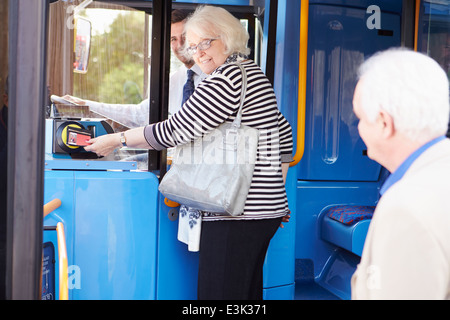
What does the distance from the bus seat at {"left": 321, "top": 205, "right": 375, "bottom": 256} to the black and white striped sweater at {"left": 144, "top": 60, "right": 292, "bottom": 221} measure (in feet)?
3.84

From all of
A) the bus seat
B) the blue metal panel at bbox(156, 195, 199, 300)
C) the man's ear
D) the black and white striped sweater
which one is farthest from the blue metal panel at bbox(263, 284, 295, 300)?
the man's ear

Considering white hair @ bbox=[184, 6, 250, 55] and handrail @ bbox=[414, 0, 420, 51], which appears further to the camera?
handrail @ bbox=[414, 0, 420, 51]

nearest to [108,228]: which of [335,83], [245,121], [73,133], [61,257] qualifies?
[73,133]

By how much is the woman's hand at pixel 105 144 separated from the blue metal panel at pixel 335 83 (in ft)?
5.03

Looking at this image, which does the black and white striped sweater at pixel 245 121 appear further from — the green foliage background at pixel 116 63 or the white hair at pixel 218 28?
the green foliage background at pixel 116 63

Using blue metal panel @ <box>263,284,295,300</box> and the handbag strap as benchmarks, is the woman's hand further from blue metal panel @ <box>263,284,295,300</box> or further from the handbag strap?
blue metal panel @ <box>263,284,295,300</box>

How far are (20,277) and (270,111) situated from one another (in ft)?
3.84

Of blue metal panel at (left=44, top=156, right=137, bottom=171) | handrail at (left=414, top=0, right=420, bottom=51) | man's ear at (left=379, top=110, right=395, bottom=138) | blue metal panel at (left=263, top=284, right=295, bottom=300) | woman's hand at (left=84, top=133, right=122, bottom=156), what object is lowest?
blue metal panel at (left=263, top=284, right=295, bottom=300)

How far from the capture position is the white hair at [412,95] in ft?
3.63

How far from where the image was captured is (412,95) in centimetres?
111

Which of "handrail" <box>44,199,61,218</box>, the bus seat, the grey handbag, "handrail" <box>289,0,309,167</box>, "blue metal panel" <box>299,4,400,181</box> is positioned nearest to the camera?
the grey handbag

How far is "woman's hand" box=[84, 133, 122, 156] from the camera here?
7.47 feet

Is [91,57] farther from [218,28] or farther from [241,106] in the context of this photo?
[241,106]

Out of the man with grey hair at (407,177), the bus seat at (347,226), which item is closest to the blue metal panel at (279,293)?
the bus seat at (347,226)
